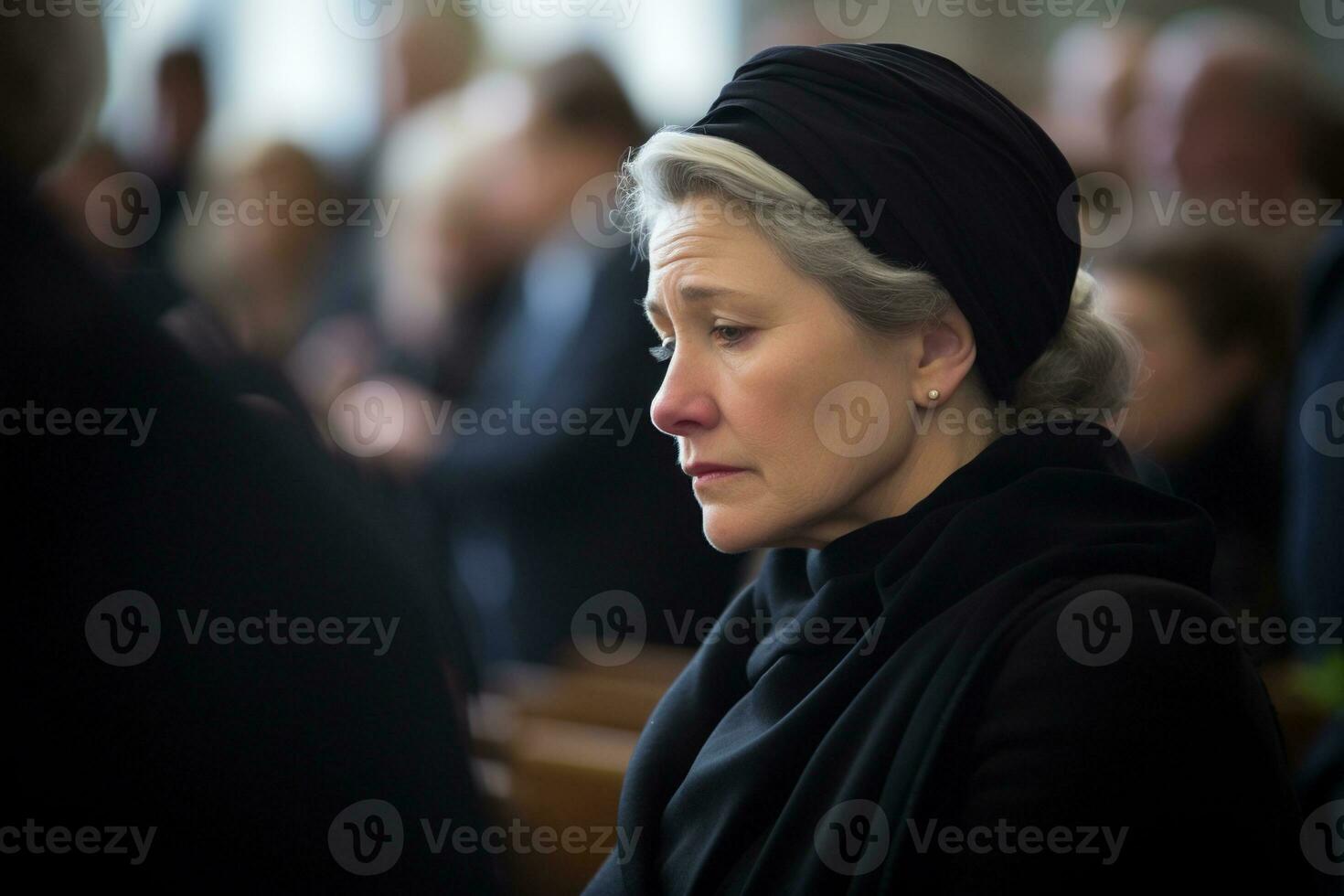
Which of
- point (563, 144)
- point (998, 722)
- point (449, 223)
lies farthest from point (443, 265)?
point (998, 722)

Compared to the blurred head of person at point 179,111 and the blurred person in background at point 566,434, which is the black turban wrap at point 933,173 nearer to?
the blurred person in background at point 566,434

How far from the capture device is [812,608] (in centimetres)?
189

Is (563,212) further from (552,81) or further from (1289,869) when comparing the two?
(1289,869)

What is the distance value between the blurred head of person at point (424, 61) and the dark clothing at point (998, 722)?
410 centimetres

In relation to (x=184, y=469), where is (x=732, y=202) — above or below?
above

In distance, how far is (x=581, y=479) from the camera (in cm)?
326

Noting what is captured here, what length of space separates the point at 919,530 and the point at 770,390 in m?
0.27

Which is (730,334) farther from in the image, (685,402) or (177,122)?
(177,122)

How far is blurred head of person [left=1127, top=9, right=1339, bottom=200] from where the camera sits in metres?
3.44

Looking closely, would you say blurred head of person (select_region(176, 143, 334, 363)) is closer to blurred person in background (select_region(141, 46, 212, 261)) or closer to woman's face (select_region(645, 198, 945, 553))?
blurred person in background (select_region(141, 46, 212, 261))

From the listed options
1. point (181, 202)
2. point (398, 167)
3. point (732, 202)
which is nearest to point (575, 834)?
point (732, 202)

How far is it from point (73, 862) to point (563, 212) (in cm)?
268

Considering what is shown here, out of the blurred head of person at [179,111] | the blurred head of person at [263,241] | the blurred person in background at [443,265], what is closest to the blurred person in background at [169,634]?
the blurred person in background at [443,265]

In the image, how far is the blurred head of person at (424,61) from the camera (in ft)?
18.2
